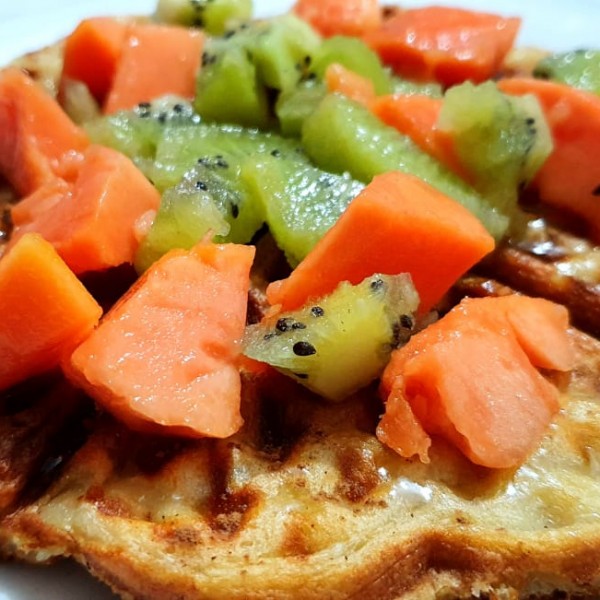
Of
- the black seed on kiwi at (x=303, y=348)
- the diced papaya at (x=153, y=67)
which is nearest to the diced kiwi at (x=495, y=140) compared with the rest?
the black seed on kiwi at (x=303, y=348)

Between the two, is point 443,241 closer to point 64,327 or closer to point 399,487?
point 399,487

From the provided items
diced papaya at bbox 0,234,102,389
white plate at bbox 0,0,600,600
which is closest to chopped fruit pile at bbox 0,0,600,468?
diced papaya at bbox 0,234,102,389

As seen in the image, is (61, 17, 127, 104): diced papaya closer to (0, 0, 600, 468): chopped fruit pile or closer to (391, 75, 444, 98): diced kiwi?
(0, 0, 600, 468): chopped fruit pile

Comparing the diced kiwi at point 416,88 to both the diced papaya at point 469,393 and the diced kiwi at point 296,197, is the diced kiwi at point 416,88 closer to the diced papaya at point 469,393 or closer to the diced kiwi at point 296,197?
the diced kiwi at point 296,197

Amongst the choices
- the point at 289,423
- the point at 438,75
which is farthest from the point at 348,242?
the point at 438,75

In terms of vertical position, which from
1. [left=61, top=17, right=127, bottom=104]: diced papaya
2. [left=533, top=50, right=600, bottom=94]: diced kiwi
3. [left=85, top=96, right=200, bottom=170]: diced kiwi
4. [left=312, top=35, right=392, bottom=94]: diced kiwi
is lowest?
[left=533, top=50, right=600, bottom=94]: diced kiwi
